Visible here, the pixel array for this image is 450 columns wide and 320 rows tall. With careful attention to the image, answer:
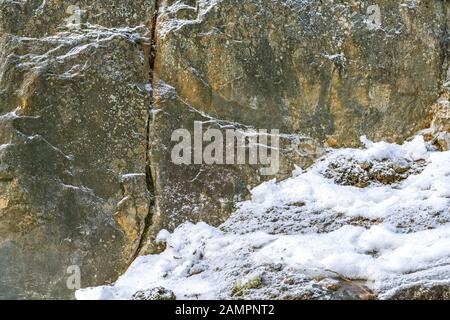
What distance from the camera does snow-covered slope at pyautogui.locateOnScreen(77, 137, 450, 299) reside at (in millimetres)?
5699

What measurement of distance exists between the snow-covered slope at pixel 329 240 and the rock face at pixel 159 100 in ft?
1.16

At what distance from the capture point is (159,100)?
7.82m

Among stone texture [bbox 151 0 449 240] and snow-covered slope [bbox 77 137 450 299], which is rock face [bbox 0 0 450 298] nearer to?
stone texture [bbox 151 0 449 240]

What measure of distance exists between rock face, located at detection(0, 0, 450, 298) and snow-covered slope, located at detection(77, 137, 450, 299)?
1.16 ft

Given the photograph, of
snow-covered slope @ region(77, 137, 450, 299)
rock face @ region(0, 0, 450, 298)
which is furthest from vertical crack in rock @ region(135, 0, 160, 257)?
snow-covered slope @ region(77, 137, 450, 299)

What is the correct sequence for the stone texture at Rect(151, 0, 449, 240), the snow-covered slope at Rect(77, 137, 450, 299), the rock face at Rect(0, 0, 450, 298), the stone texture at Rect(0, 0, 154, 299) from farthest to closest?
the stone texture at Rect(151, 0, 449, 240) < the rock face at Rect(0, 0, 450, 298) < the stone texture at Rect(0, 0, 154, 299) < the snow-covered slope at Rect(77, 137, 450, 299)

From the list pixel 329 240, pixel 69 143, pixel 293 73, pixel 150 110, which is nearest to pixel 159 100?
pixel 150 110

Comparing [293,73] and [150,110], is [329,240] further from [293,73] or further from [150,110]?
[150,110]

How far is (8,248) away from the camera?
7.10 metres

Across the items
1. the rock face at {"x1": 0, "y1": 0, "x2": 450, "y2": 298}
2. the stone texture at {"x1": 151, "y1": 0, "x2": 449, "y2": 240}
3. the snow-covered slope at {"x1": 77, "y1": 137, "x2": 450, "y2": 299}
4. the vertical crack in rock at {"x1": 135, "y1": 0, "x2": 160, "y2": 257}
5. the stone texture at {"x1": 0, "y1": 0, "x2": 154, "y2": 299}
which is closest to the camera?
the snow-covered slope at {"x1": 77, "y1": 137, "x2": 450, "y2": 299}

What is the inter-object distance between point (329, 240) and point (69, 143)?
3.76m
